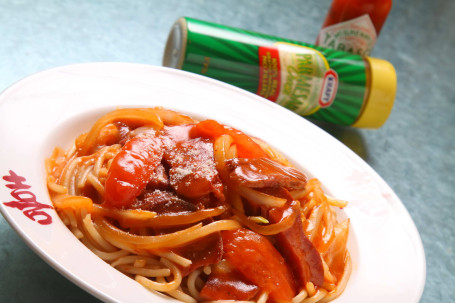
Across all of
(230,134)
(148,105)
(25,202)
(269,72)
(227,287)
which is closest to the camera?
(25,202)

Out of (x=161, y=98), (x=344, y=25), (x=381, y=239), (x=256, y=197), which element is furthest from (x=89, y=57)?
(x=381, y=239)

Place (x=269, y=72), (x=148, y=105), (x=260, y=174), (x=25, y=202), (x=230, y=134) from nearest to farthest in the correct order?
(x=25, y=202)
(x=260, y=174)
(x=230, y=134)
(x=148, y=105)
(x=269, y=72)

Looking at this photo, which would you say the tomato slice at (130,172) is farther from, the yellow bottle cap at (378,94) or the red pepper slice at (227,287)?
the yellow bottle cap at (378,94)

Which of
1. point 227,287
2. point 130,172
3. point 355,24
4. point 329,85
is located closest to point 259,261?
point 227,287

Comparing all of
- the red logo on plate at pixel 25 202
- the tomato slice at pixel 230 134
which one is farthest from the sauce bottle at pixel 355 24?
the red logo on plate at pixel 25 202

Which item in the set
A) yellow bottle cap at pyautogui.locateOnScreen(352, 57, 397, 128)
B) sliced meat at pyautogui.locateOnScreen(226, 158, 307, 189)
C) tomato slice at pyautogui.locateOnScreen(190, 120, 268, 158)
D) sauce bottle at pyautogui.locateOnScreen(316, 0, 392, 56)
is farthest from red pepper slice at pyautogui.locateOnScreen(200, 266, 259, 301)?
sauce bottle at pyautogui.locateOnScreen(316, 0, 392, 56)

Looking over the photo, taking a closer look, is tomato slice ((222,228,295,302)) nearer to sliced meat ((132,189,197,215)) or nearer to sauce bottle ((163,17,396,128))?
sliced meat ((132,189,197,215))

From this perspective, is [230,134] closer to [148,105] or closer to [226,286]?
[148,105]
